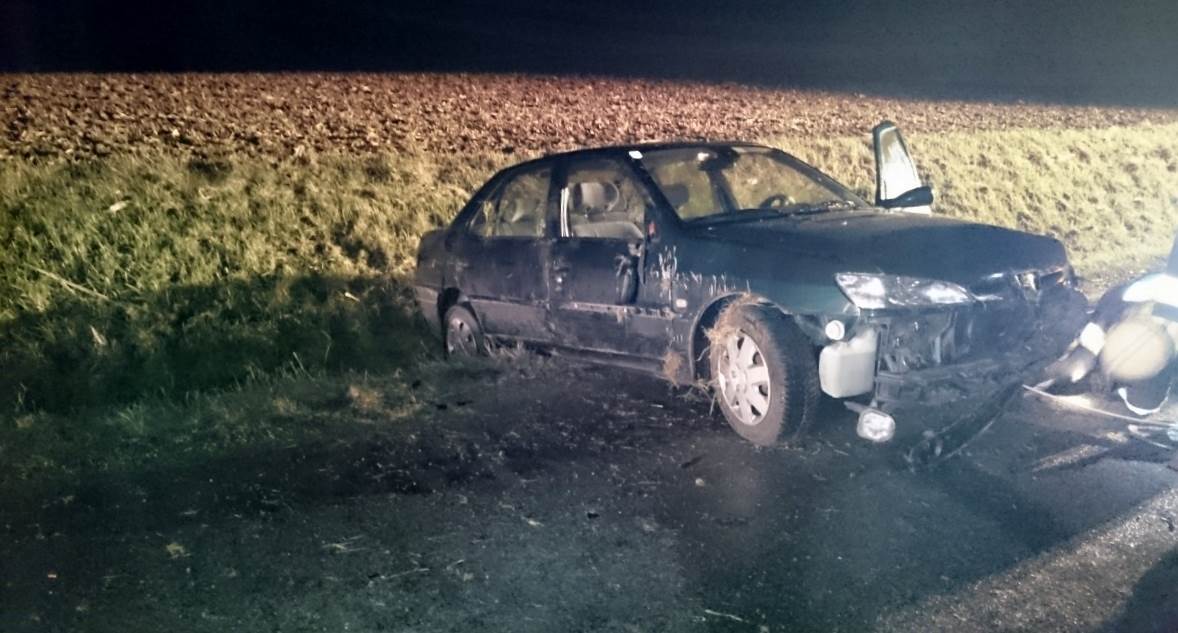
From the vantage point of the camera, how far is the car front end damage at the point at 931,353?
4.94m

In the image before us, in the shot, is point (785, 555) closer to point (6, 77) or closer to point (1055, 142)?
point (6, 77)

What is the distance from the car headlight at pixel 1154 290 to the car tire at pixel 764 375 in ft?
6.18

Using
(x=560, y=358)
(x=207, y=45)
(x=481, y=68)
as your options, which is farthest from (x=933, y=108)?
(x=560, y=358)

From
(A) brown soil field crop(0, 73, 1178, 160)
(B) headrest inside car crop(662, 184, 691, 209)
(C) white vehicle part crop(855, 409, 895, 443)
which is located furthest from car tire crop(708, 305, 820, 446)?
(A) brown soil field crop(0, 73, 1178, 160)

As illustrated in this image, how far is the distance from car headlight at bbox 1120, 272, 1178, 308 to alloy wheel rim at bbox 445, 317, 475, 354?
4147 millimetres

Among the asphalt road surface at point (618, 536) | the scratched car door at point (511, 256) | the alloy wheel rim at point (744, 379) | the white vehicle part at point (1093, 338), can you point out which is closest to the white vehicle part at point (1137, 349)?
the white vehicle part at point (1093, 338)

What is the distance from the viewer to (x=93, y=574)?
4.00m

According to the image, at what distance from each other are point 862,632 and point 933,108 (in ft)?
50.7

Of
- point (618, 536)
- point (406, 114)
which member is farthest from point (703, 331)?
point (406, 114)

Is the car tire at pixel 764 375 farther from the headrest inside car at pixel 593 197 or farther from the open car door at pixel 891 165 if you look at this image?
the open car door at pixel 891 165

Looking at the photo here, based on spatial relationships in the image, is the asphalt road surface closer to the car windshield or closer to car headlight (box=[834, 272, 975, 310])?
car headlight (box=[834, 272, 975, 310])

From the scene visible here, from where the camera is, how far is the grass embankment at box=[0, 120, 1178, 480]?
20.2 feet

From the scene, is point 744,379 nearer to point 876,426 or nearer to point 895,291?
point 876,426

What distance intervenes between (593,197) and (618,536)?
2675 mm
